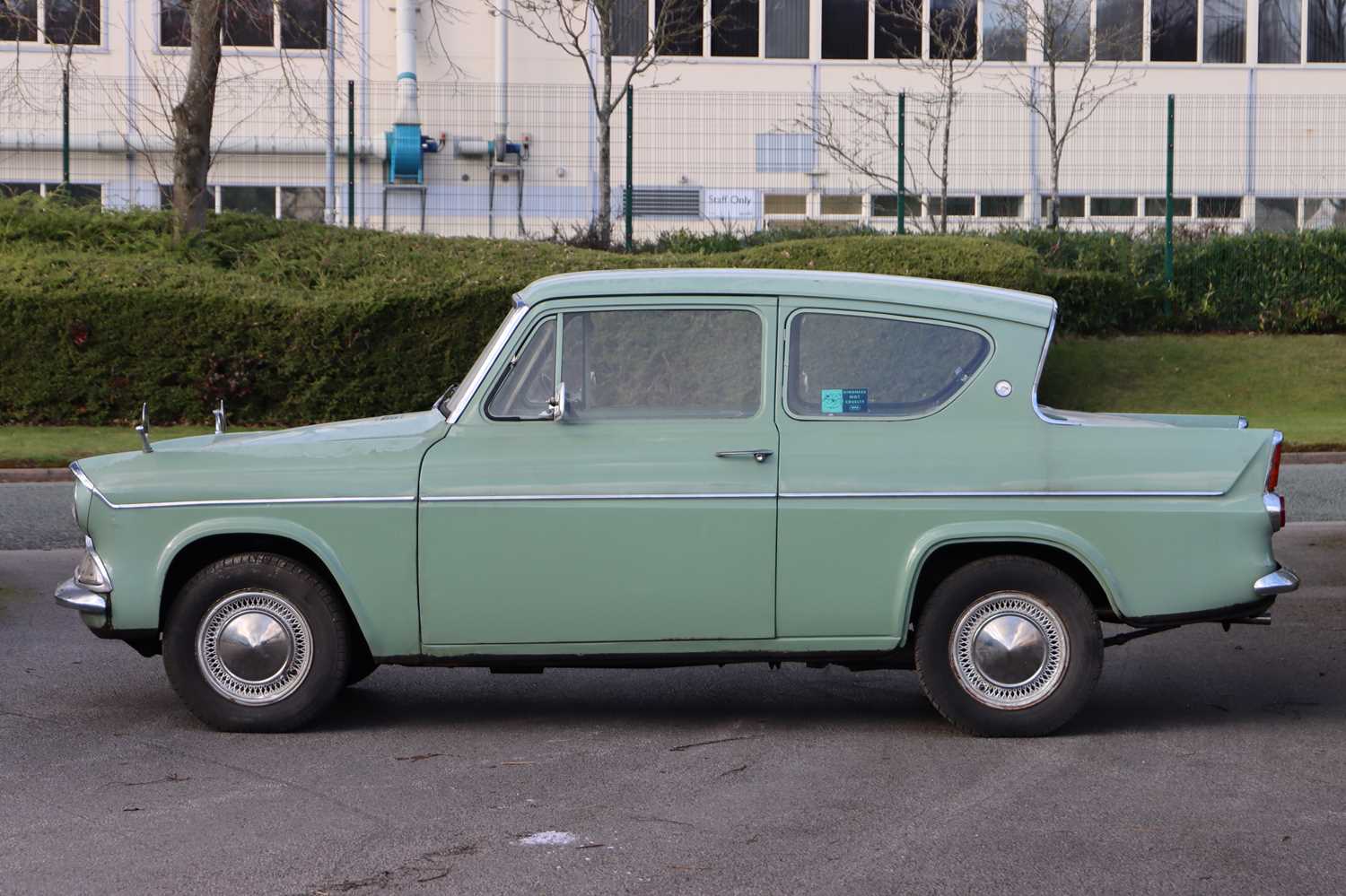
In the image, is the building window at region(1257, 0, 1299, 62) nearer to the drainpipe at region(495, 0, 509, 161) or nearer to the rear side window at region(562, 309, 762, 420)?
the drainpipe at region(495, 0, 509, 161)

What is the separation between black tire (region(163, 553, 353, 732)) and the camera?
620cm

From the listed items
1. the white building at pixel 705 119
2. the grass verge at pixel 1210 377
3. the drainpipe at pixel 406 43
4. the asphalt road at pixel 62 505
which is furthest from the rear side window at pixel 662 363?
the drainpipe at pixel 406 43

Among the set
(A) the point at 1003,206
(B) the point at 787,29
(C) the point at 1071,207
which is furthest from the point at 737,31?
(C) the point at 1071,207

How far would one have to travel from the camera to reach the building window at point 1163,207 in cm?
2444

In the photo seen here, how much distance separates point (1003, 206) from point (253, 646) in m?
22.5

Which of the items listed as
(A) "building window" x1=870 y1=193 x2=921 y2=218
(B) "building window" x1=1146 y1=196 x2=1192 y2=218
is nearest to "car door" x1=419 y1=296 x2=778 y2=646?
(B) "building window" x1=1146 y1=196 x2=1192 y2=218

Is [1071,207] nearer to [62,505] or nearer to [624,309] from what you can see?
[62,505]

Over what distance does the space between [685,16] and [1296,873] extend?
79.8 ft

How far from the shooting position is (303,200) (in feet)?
86.9

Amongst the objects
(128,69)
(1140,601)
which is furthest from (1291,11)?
(1140,601)

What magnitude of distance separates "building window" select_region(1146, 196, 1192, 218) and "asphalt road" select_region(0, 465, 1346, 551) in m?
10.3

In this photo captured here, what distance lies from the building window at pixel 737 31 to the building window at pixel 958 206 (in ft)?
15.2

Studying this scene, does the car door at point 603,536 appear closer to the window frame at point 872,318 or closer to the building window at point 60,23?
the window frame at point 872,318

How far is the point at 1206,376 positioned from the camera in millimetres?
19844
